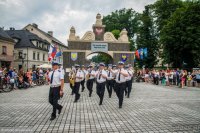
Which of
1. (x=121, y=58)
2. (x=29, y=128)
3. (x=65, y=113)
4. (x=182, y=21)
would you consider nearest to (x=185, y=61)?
(x=182, y=21)

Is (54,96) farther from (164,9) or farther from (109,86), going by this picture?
(164,9)

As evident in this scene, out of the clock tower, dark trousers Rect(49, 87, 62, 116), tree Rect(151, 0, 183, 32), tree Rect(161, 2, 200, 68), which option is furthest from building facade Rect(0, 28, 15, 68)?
dark trousers Rect(49, 87, 62, 116)

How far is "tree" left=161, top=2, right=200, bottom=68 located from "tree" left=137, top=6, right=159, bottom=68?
968cm

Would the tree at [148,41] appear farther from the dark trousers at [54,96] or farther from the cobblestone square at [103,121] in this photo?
the dark trousers at [54,96]

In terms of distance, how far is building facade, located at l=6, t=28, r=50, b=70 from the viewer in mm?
52125

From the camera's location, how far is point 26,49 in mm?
52219

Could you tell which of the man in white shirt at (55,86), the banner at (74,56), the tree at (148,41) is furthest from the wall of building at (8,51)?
the man in white shirt at (55,86)

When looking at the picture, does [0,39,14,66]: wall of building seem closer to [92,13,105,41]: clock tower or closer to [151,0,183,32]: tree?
[92,13,105,41]: clock tower

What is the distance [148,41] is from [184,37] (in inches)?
566

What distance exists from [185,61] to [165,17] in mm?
12292

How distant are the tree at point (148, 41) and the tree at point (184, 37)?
9675 mm

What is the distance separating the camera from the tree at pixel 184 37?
35062 mm

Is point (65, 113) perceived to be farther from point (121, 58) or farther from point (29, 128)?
point (121, 58)

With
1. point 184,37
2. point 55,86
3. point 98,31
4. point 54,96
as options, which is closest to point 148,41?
point 184,37
